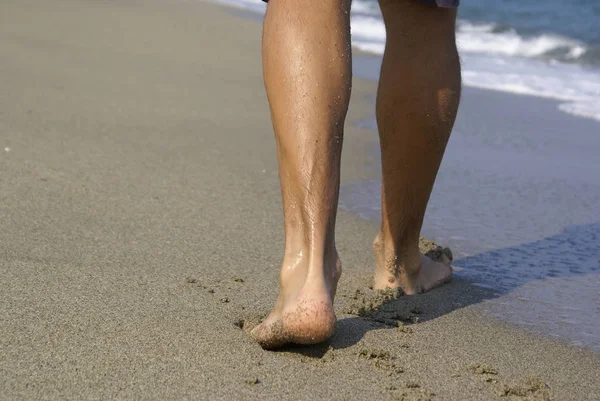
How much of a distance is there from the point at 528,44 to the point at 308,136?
917 centimetres

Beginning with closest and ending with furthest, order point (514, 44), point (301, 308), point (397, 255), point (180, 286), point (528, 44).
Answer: point (301, 308) → point (180, 286) → point (397, 255) → point (528, 44) → point (514, 44)

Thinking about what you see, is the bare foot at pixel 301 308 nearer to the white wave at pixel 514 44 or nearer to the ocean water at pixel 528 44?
the ocean water at pixel 528 44

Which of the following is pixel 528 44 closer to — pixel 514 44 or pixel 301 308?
pixel 514 44

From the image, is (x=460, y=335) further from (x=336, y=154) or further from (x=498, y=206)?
(x=498, y=206)

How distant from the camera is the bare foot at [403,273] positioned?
226cm

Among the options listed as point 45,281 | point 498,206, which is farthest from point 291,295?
point 498,206

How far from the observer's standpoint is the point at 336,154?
174cm

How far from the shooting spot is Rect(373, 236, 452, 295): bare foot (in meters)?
2.26

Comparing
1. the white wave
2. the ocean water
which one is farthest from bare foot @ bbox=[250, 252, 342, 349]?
the white wave

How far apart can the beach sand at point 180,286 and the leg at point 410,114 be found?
0.15 m

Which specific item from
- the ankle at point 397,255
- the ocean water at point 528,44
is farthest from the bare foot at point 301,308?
the ocean water at point 528,44

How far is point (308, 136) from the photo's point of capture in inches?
67.9

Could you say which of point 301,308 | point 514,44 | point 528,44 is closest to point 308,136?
point 301,308

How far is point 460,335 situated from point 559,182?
2003 mm
